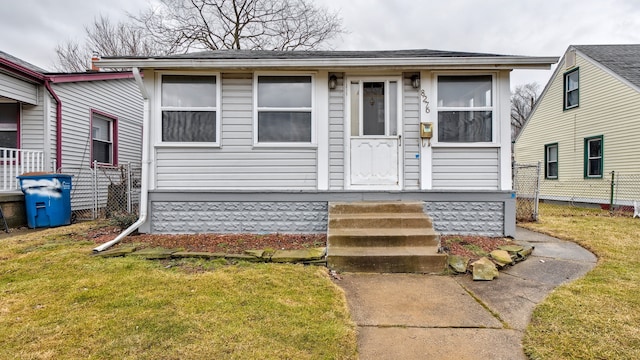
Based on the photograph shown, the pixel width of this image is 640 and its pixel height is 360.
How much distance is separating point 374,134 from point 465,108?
64.2 inches

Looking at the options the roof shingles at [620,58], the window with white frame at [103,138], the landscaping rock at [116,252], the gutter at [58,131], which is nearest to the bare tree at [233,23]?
the window with white frame at [103,138]

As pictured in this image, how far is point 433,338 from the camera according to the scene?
220 cm

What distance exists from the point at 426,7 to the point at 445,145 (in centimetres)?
1176

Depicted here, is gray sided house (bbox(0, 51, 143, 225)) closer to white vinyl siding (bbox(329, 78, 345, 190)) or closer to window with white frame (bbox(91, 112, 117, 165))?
window with white frame (bbox(91, 112, 117, 165))

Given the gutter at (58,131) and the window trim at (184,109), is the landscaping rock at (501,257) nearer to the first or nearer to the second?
the window trim at (184,109)

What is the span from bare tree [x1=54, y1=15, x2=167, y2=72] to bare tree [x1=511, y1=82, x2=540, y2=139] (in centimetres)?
3502

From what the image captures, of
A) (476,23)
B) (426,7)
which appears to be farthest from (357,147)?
(476,23)

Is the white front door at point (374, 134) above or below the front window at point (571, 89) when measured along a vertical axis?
below

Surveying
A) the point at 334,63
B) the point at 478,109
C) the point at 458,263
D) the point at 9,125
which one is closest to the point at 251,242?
the point at 458,263

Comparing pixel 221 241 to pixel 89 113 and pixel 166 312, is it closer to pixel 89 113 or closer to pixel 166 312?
pixel 166 312

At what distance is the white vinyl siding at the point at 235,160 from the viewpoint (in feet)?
17.2

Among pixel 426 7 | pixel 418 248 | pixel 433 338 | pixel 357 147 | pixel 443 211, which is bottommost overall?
pixel 433 338

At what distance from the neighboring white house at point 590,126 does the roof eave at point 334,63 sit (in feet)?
23.7

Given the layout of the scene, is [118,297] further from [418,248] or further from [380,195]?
[380,195]
